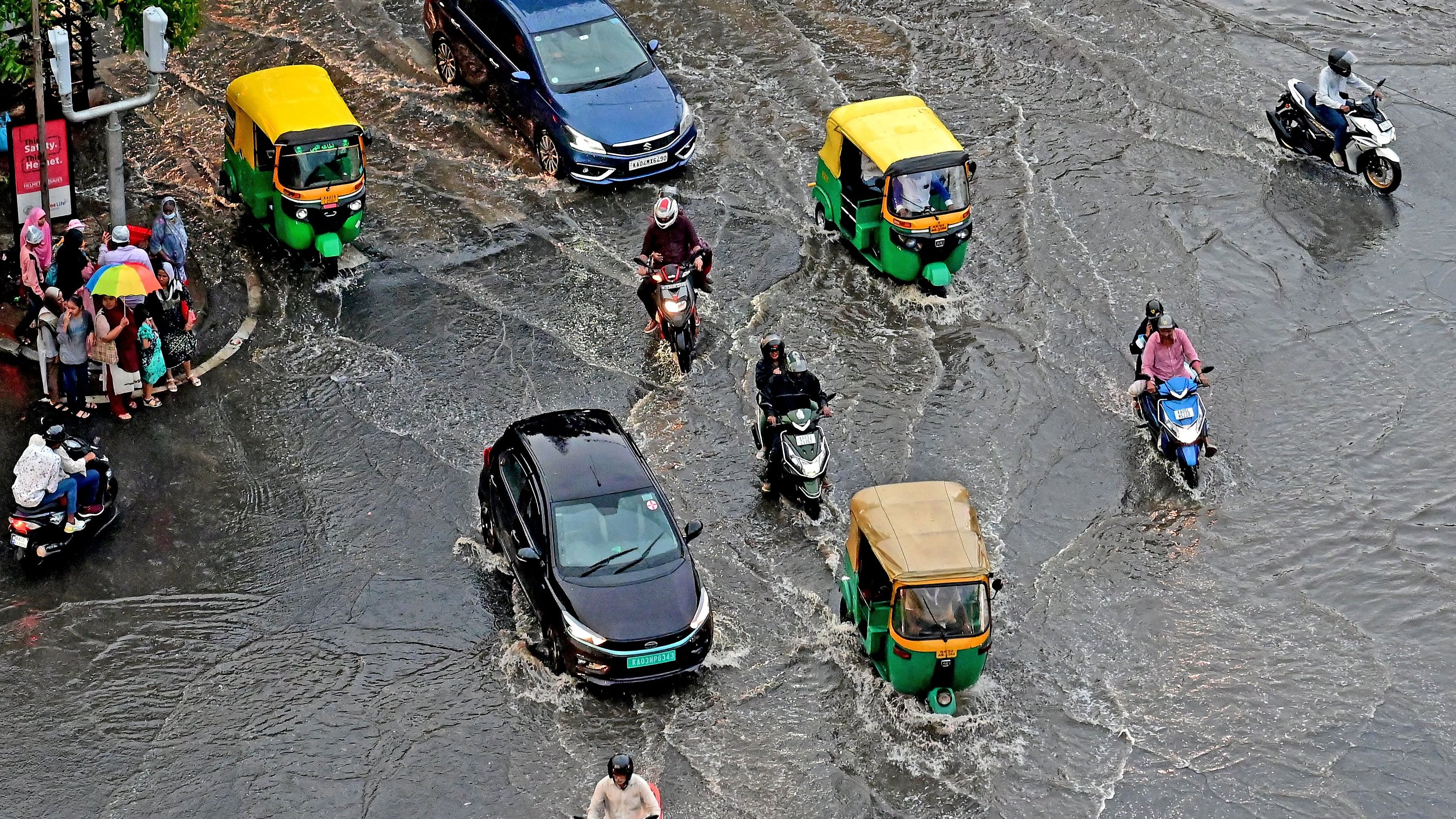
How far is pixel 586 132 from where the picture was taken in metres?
19.9

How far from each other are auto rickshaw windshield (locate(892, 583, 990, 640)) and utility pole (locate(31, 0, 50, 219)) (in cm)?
944

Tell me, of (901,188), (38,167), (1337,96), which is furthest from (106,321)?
(1337,96)

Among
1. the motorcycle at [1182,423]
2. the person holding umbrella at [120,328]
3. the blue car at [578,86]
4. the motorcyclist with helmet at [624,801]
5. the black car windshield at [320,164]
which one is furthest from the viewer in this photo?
the blue car at [578,86]

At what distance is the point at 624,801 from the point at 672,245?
7977 millimetres

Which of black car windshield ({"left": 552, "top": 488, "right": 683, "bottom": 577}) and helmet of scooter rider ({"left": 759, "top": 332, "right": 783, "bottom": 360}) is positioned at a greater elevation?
helmet of scooter rider ({"left": 759, "top": 332, "right": 783, "bottom": 360})

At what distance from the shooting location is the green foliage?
15.5 metres

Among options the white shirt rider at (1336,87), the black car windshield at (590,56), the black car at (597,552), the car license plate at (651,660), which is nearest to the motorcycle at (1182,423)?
the black car at (597,552)

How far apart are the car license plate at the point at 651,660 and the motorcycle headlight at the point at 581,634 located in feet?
0.91

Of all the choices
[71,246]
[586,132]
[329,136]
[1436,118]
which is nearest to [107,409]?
[71,246]

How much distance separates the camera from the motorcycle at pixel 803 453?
14805mm

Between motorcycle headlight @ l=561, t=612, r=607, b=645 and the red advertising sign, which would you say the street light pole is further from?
motorcycle headlight @ l=561, t=612, r=607, b=645

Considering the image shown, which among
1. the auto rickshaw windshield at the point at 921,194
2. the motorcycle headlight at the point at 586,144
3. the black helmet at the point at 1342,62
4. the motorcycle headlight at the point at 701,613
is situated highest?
the black helmet at the point at 1342,62

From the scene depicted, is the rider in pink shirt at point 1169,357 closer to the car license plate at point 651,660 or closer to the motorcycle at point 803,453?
the motorcycle at point 803,453

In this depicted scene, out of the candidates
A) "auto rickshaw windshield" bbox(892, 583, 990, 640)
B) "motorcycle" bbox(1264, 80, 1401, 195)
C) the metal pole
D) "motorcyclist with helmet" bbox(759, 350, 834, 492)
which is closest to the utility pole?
the metal pole
